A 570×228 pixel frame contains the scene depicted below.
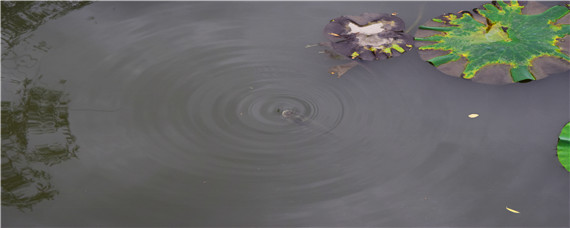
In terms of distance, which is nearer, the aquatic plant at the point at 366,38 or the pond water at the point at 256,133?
the pond water at the point at 256,133

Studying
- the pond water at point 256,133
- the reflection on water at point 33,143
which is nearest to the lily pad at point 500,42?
the pond water at point 256,133

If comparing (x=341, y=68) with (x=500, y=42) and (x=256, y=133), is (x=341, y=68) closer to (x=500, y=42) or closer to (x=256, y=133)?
(x=256, y=133)

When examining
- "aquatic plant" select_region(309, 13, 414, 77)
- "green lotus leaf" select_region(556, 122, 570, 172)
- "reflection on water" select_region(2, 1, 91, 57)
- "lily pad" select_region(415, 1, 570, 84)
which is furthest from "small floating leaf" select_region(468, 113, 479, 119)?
"reflection on water" select_region(2, 1, 91, 57)

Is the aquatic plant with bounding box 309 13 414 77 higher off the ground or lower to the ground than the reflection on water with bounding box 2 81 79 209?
higher

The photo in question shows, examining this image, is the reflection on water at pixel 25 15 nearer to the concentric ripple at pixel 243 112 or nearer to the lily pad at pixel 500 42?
the concentric ripple at pixel 243 112

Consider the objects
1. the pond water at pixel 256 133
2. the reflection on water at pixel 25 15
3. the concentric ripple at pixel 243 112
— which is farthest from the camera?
the reflection on water at pixel 25 15

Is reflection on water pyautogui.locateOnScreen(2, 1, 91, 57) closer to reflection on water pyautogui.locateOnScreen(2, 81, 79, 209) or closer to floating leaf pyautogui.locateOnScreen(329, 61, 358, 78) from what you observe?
reflection on water pyautogui.locateOnScreen(2, 81, 79, 209)
